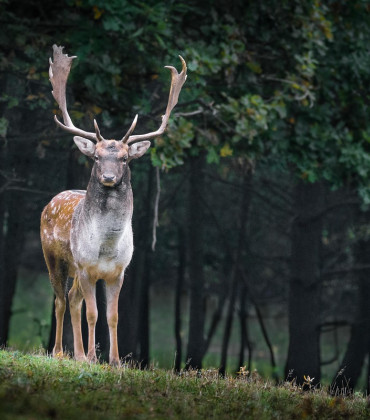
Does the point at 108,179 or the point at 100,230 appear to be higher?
the point at 108,179

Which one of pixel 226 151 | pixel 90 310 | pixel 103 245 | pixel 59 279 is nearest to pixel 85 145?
pixel 103 245

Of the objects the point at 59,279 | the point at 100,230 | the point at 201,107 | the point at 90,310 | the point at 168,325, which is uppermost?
the point at 201,107

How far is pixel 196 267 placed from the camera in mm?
17922

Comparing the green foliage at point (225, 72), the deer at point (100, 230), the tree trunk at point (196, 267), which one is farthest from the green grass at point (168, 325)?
the deer at point (100, 230)

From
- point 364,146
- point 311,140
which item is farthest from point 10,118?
point 364,146

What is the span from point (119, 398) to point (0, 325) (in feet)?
29.4

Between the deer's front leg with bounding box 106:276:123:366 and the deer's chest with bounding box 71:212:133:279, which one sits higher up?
the deer's chest with bounding box 71:212:133:279

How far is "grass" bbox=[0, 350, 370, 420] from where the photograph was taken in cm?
661

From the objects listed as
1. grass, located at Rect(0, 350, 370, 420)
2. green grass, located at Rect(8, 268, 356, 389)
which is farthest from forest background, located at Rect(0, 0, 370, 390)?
green grass, located at Rect(8, 268, 356, 389)

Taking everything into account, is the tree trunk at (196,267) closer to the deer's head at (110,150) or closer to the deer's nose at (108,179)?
the deer's head at (110,150)

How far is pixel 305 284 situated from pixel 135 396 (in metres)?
9.20

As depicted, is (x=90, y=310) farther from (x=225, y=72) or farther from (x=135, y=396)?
(x=225, y=72)

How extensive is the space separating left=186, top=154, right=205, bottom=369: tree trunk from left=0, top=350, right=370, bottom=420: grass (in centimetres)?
836

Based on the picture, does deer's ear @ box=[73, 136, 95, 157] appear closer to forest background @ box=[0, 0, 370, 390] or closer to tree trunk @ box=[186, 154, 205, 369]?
forest background @ box=[0, 0, 370, 390]
